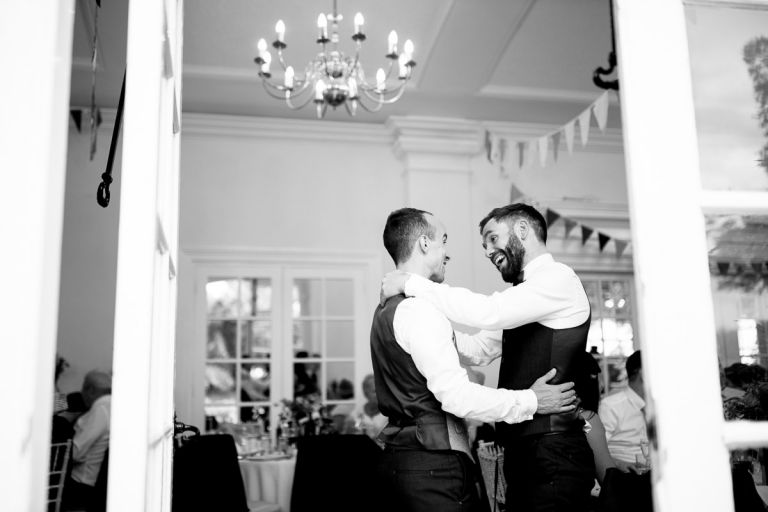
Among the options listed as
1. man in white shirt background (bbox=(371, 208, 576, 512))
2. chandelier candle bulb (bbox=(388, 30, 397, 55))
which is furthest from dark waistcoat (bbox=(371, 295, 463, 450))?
chandelier candle bulb (bbox=(388, 30, 397, 55))

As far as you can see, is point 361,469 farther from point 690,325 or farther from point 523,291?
point 690,325

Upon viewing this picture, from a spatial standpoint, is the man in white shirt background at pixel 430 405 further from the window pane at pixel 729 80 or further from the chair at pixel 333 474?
the chair at pixel 333 474

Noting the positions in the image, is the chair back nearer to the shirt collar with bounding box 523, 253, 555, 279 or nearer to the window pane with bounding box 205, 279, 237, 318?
the shirt collar with bounding box 523, 253, 555, 279

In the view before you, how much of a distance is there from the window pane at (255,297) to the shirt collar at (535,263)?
15.4 feet

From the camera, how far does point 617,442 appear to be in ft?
14.8

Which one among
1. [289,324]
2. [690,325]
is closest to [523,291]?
[690,325]

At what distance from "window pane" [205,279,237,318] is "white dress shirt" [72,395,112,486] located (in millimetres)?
1893

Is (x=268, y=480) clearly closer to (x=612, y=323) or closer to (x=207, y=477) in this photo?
(x=207, y=477)

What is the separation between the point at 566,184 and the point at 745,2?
6.23 metres

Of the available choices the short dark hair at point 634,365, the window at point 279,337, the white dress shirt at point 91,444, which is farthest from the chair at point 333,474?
the window at point 279,337

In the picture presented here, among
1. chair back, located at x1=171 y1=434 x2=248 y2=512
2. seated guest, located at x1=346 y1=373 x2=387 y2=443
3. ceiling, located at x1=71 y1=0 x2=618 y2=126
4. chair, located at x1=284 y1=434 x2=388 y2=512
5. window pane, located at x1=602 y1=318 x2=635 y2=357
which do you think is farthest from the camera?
window pane, located at x1=602 y1=318 x2=635 y2=357

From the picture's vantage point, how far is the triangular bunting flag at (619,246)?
296 inches

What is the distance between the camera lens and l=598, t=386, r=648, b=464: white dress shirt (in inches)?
175

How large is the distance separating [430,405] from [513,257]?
67 centimetres
